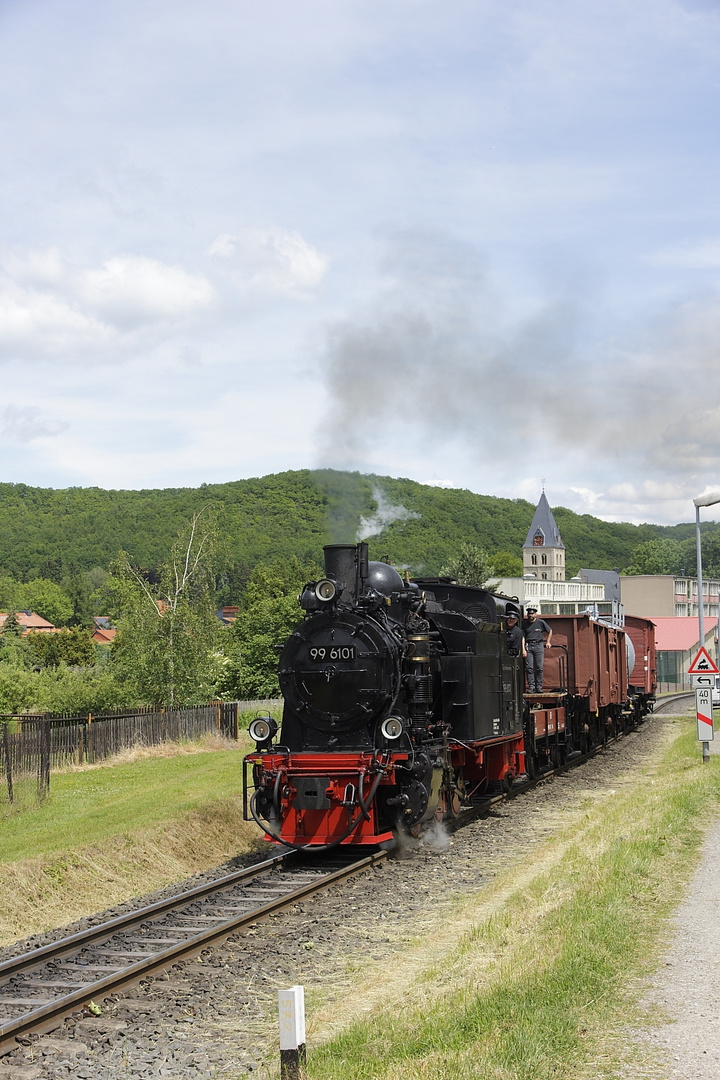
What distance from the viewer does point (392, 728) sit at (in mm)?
12492

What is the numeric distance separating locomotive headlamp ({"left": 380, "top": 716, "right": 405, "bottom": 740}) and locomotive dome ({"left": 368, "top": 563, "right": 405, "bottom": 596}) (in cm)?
179

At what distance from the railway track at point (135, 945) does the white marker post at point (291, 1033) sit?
7.50 ft

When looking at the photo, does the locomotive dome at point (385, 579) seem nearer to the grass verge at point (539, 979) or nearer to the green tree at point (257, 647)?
the grass verge at point (539, 979)

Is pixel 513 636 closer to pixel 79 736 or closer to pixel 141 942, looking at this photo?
pixel 141 942

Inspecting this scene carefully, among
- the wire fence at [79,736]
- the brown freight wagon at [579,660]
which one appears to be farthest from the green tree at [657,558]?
the brown freight wagon at [579,660]

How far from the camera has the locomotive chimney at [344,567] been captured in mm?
13367

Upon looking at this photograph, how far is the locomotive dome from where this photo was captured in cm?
1361

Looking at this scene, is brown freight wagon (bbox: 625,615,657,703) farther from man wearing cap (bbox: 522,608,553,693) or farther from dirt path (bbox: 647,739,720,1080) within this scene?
dirt path (bbox: 647,739,720,1080)

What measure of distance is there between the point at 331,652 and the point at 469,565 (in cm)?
6067

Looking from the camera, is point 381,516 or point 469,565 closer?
point 381,516

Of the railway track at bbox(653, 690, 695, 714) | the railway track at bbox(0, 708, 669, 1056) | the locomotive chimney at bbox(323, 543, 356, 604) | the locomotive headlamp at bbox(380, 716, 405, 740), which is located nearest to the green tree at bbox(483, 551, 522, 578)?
the railway track at bbox(653, 690, 695, 714)

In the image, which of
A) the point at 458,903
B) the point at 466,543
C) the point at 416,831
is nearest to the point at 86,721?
the point at 416,831

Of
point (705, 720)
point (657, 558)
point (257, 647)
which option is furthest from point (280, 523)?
point (657, 558)

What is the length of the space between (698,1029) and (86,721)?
2197 centimetres
